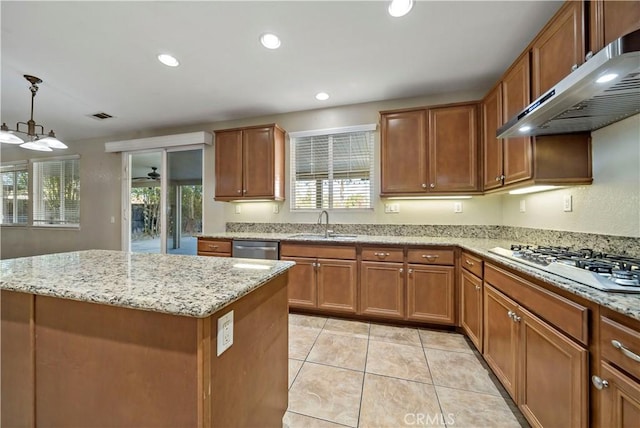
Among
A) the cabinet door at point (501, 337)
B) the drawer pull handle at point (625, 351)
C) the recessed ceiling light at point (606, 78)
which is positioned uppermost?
the recessed ceiling light at point (606, 78)

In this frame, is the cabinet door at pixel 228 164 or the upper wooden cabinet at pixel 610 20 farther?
the cabinet door at pixel 228 164

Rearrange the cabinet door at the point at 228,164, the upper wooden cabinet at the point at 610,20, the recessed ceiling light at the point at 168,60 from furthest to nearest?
the cabinet door at the point at 228,164, the recessed ceiling light at the point at 168,60, the upper wooden cabinet at the point at 610,20

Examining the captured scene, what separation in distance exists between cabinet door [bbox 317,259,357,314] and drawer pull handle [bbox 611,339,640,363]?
1892 mm

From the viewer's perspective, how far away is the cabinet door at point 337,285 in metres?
2.62

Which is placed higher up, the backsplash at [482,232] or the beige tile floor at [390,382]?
the backsplash at [482,232]

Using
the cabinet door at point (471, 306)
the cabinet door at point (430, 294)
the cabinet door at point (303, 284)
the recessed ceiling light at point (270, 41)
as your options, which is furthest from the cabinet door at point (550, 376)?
the recessed ceiling light at point (270, 41)

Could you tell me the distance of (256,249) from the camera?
114 inches

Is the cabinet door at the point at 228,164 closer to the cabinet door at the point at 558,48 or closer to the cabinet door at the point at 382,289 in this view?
the cabinet door at the point at 382,289

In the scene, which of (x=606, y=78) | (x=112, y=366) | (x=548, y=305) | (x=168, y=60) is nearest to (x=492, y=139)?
(x=606, y=78)

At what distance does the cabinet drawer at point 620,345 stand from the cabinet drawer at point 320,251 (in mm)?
1856

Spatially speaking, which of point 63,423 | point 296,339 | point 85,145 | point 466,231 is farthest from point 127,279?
point 85,145

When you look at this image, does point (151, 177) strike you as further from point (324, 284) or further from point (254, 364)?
point (254, 364)

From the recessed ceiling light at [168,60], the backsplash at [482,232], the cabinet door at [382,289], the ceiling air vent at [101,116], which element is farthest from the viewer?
the ceiling air vent at [101,116]

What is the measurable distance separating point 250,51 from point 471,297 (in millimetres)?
2880
